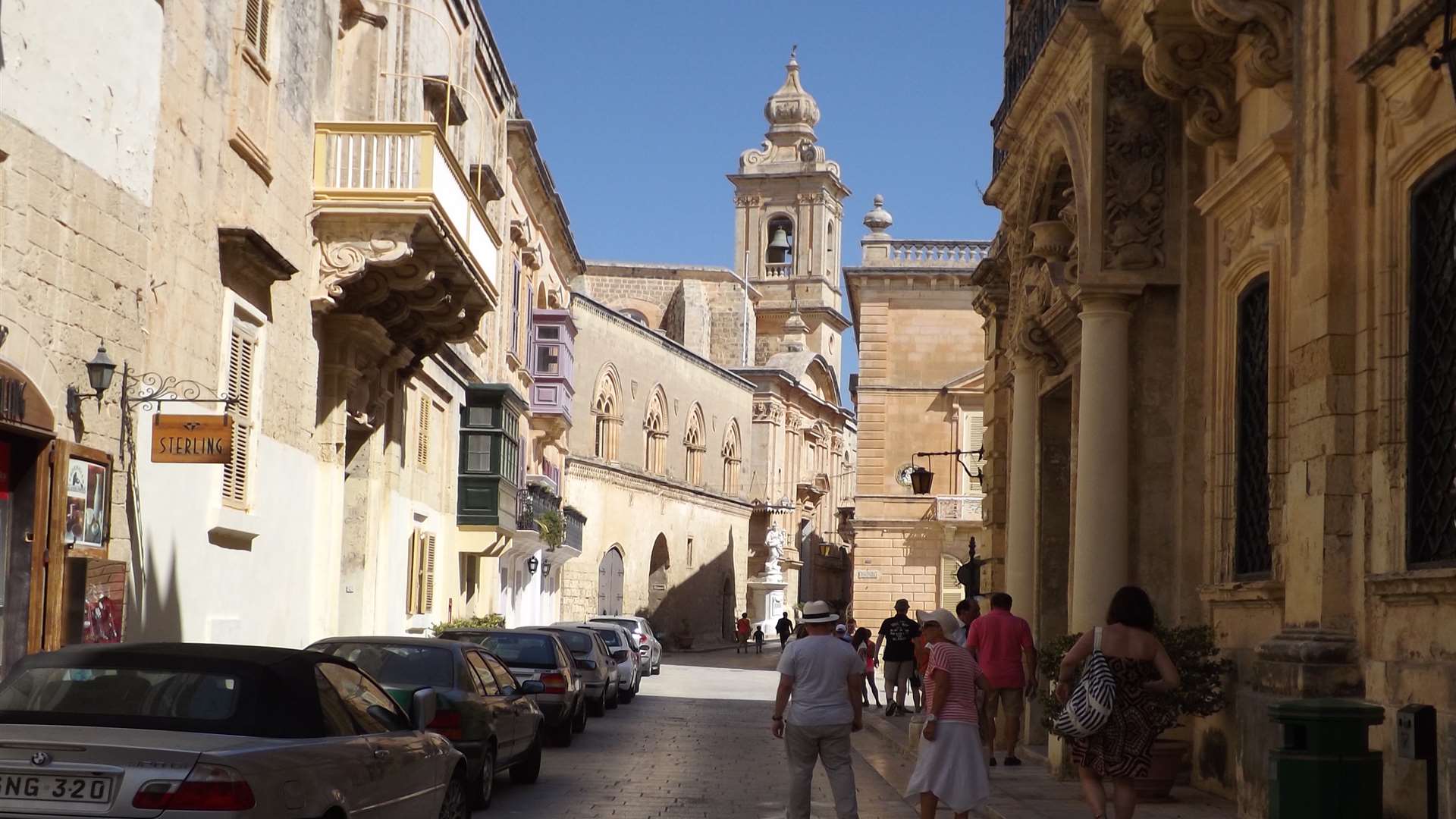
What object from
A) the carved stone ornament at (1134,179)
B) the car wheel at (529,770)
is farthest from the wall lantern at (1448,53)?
the car wheel at (529,770)

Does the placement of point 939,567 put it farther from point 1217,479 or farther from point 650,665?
point 1217,479

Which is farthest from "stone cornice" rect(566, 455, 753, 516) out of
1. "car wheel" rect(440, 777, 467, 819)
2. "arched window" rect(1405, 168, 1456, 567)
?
"arched window" rect(1405, 168, 1456, 567)

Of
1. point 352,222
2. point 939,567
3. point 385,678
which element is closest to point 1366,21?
point 385,678

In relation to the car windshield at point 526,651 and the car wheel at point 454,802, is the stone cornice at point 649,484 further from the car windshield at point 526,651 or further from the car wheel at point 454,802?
the car wheel at point 454,802

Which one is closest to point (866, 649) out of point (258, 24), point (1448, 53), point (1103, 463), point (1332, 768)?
point (1103, 463)

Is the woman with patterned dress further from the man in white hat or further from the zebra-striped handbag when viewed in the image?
the man in white hat

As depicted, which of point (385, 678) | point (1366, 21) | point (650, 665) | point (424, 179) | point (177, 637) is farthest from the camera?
point (650, 665)

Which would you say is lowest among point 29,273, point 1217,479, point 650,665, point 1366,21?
point 650,665

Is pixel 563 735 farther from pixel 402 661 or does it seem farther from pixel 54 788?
pixel 54 788

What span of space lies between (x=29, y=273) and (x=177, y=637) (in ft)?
16.1

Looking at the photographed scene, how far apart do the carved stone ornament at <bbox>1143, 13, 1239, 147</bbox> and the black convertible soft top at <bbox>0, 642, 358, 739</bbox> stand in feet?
27.8

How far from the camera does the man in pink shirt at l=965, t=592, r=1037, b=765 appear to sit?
16.3 metres

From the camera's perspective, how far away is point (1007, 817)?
12320 millimetres

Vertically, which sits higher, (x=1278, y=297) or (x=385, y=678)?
(x=1278, y=297)
